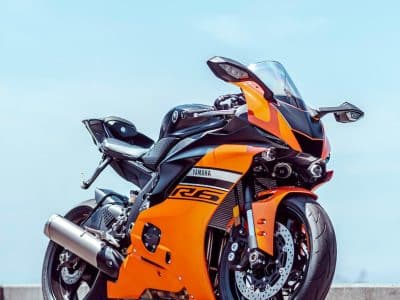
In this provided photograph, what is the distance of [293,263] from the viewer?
6531 millimetres

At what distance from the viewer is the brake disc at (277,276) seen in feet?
21.5

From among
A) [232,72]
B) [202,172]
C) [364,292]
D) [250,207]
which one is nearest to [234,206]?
[250,207]

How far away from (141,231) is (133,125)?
1.56 m

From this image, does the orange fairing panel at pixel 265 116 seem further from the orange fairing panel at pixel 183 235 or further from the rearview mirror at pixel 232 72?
the orange fairing panel at pixel 183 235

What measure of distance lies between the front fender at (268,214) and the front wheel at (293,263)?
47 millimetres

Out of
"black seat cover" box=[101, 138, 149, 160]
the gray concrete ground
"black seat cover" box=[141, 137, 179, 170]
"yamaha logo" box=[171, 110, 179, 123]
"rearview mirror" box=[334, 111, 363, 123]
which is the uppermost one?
"rearview mirror" box=[334, 111, 363, 123]

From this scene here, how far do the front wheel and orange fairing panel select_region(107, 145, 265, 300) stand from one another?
23 cm

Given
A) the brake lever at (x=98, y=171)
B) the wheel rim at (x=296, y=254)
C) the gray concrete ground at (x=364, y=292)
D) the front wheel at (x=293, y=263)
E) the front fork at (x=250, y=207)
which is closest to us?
the front wheel at (x=293, y=263)

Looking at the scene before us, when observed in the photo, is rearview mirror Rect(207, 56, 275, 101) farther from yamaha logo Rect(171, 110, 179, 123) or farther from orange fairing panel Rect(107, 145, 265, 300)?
yamaha logo Rect(171, 110, 179, 123)

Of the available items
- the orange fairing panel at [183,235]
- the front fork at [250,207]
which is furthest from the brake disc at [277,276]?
the orange fairing panel at [183,235]

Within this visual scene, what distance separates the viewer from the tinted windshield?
6.98 metres

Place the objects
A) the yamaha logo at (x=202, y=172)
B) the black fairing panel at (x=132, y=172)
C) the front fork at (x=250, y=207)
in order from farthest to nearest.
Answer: the black fairing panel at (x=132, y=172) < the yamaha logo at (x=202, y=172) < the front fork at (x=250, y=207)

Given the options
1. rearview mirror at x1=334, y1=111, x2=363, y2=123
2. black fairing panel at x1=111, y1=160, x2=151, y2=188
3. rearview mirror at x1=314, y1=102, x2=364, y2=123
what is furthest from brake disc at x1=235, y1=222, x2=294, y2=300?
black fairing panel at x1=111, y1=160, x2=151, y2=188

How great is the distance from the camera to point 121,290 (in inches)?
302
